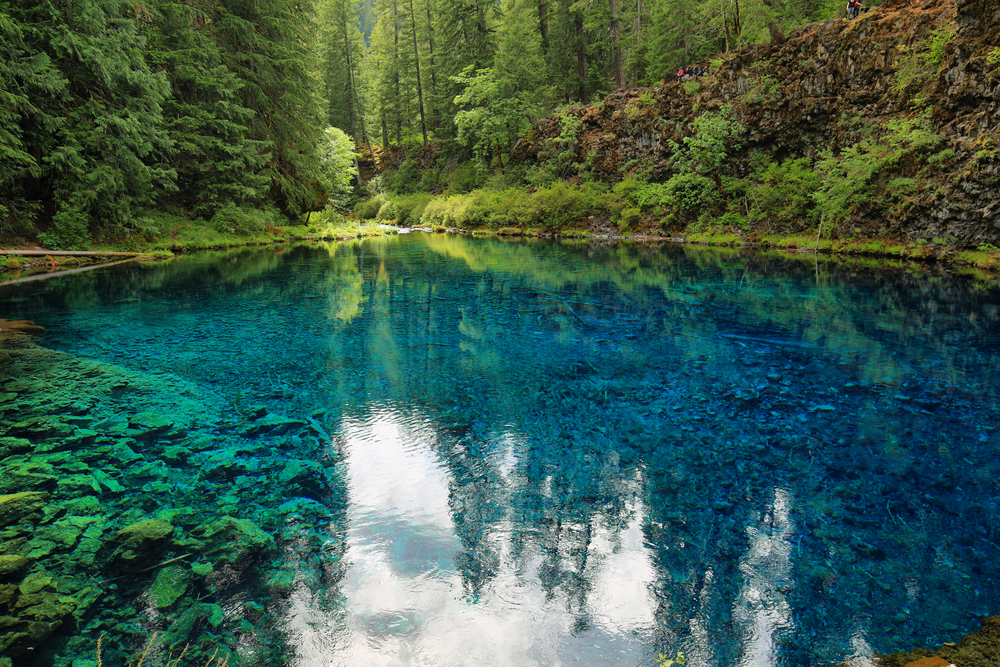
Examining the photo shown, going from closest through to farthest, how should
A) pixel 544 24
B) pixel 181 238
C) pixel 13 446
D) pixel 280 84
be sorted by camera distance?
1. pixel 13 446
2. pixel 181 238
3. pixel 280 84
4. pixel 544 24

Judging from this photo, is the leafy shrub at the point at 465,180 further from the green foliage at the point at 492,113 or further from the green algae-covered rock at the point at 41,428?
the green algae-covered rock at the point at 41,428

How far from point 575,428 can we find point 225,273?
13.9 meters

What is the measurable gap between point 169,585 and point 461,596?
1773 millimetres

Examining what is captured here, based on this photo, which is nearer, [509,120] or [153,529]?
[153,529]

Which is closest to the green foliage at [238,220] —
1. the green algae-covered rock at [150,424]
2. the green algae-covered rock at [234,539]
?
Result: the green algae-covered rock at [150,424]

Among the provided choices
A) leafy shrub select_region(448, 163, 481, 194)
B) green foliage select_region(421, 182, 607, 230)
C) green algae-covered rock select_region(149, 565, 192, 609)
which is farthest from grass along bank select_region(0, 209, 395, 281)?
green algae-covered rock select_region(149, 565, 192, 609)

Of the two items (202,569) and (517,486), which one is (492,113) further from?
Result: (202,569)

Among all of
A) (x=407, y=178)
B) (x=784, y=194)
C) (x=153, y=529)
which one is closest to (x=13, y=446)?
(x=153, y=529)

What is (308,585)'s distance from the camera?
3107mm

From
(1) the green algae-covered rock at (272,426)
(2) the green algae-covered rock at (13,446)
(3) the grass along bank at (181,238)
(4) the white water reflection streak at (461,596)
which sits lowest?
(4) the white water reflection streak at (461,596)

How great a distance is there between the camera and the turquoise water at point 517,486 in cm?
279

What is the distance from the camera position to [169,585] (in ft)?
10.2

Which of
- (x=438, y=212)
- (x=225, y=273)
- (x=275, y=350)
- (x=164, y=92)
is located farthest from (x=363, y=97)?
(x=275, y=350)

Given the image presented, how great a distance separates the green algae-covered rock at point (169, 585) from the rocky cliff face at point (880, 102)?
17940 millimetres
